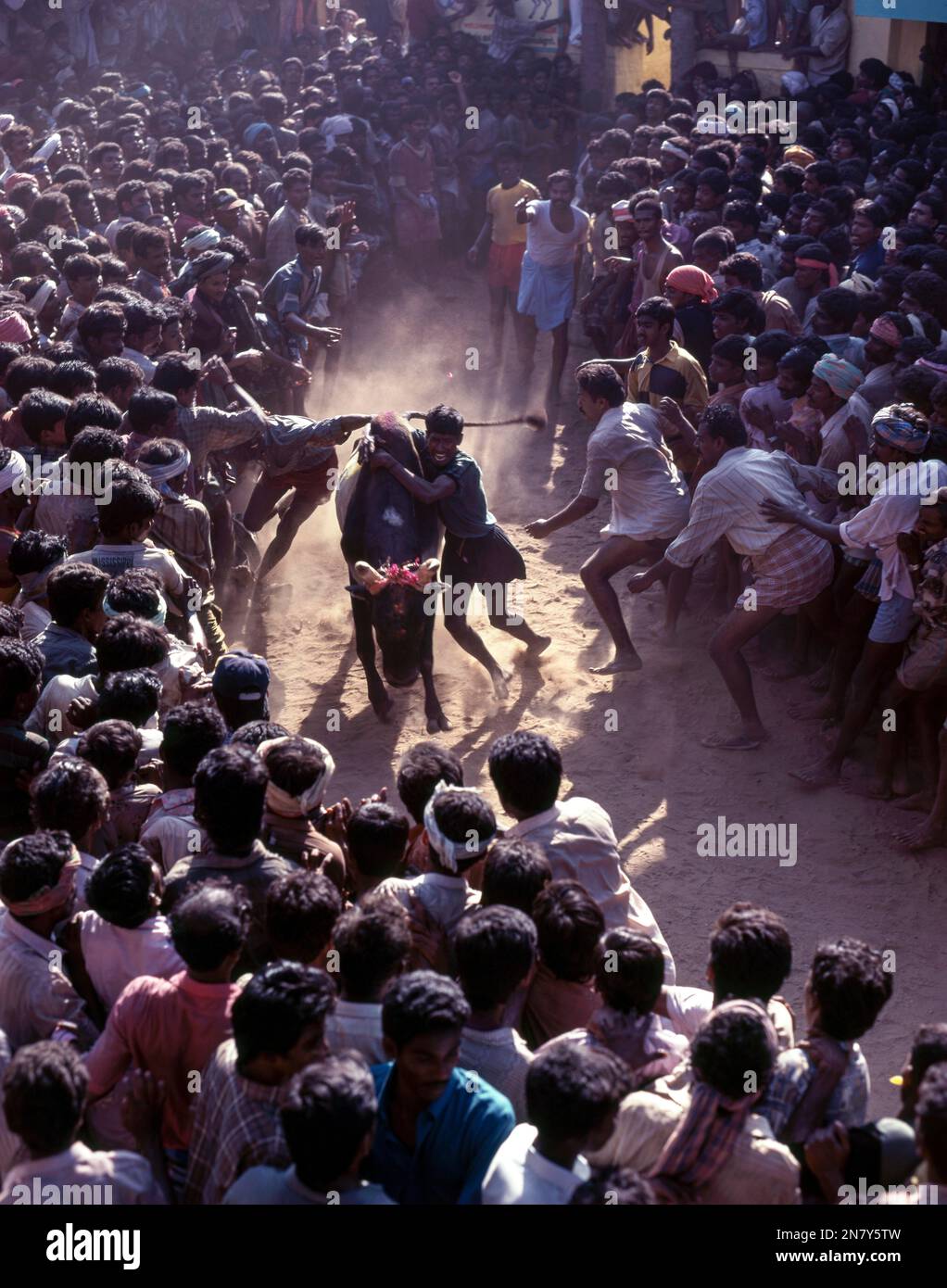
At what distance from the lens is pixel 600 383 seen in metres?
7.70

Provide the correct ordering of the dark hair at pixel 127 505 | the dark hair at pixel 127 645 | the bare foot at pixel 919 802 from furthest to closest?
1. the bare foot at pixel 919 802
2. the dark hair at pixel 127 505
3. the dark hair at pixel 127 645

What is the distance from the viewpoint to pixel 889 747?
6.72 metres

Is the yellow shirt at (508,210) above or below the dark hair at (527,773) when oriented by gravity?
above

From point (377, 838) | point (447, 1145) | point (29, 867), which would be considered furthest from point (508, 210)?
point (447, 1145)

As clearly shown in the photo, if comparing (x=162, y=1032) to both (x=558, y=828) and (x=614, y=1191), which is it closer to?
(x=614, y=1191)

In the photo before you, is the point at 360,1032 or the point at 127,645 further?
the point at 127,645

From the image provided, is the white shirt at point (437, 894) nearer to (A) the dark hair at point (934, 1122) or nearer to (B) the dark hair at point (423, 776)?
(B) the dark hair at point (423, 776)

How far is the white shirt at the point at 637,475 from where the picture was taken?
7758mm

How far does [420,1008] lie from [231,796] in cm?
105

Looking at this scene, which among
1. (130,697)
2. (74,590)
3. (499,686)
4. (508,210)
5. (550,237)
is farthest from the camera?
(508,210)

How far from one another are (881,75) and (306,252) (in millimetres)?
7227

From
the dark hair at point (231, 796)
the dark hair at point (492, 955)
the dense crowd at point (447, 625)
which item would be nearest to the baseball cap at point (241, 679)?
the dense crowd at point (447, 625)

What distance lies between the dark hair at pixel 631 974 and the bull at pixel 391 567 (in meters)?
3.88
